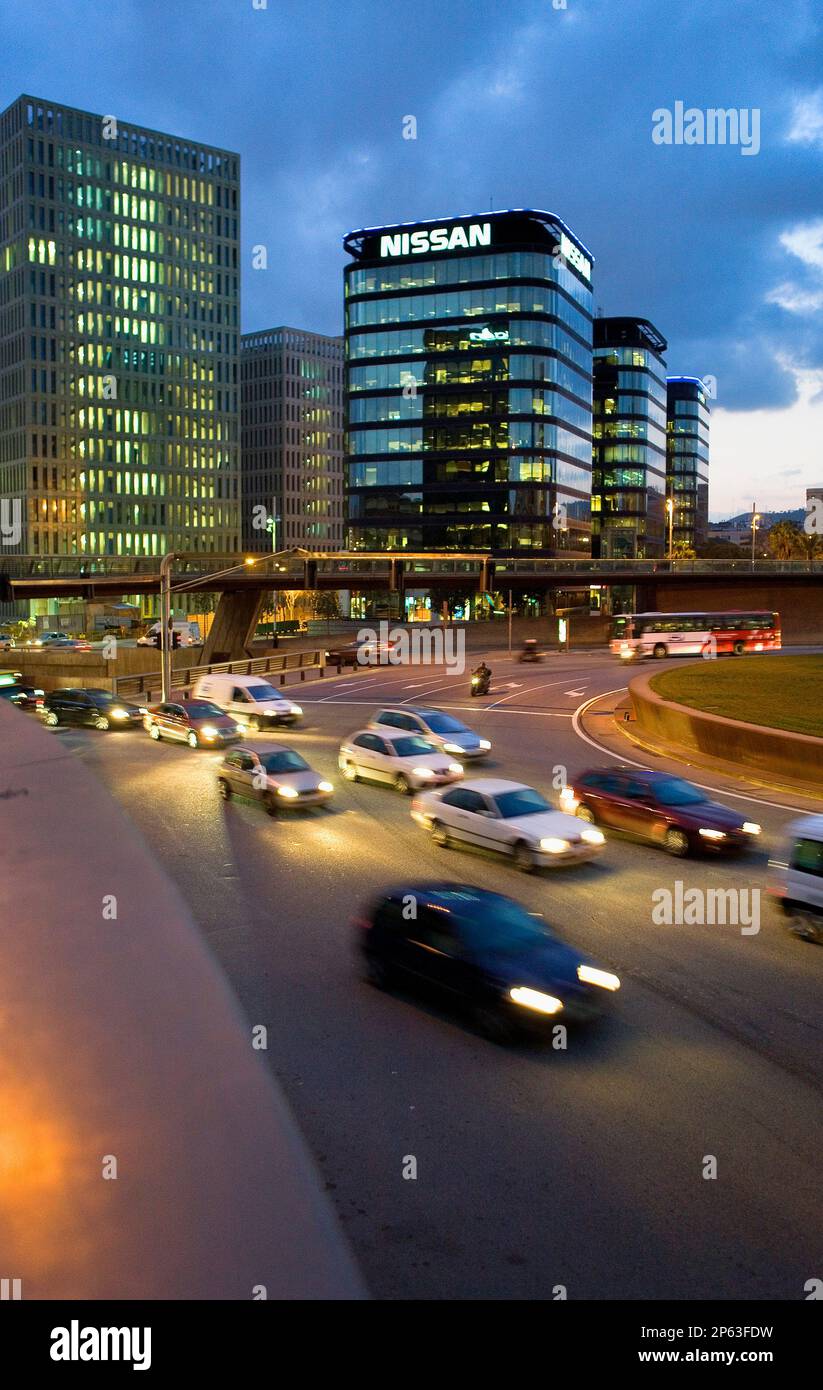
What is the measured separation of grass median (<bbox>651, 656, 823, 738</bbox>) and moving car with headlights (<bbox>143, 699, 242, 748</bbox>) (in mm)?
16291

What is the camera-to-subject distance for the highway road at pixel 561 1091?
802 cm

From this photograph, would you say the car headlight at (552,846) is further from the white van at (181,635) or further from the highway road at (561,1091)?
the white van at (181,635)

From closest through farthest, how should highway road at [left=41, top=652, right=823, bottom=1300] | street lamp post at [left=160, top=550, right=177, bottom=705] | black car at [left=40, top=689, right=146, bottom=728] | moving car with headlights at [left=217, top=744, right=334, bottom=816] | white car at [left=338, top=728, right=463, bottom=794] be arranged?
highway road at [left=41, top=652, right=823, bottom=1300], moving car with headlights at [left=217, top=744, right=334, bottom=816], white car at [left=338, top=728, right=463, bottom=794], black car at [left=40, top=689, right=146, bottom=728], street lamp post at [left=160, top=550, right=177, bottom=705]

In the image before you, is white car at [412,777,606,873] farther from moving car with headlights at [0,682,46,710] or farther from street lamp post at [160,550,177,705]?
street lamp post at [160,550,177,705]

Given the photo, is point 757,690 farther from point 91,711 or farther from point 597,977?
point 597,977

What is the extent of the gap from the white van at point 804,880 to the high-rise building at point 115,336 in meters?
144

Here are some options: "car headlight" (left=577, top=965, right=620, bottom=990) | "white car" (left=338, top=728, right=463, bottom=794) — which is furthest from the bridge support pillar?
"car headlight" (left=577, top=965, right=620, bottom=990)

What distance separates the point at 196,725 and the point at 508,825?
19.5m

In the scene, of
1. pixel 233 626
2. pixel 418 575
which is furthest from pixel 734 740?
pixel 233 626

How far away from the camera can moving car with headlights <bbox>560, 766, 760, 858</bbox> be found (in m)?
19.9

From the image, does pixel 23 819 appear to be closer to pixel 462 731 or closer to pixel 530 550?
pixel 462 731

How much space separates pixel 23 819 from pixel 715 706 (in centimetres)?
3280

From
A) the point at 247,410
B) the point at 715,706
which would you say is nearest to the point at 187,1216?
the point at 715,706

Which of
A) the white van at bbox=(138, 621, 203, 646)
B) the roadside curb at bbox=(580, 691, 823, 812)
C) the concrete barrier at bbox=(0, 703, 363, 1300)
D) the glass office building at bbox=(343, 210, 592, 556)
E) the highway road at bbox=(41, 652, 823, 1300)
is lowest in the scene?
the highway road at bbox=(41, 652, 823, 1300)
